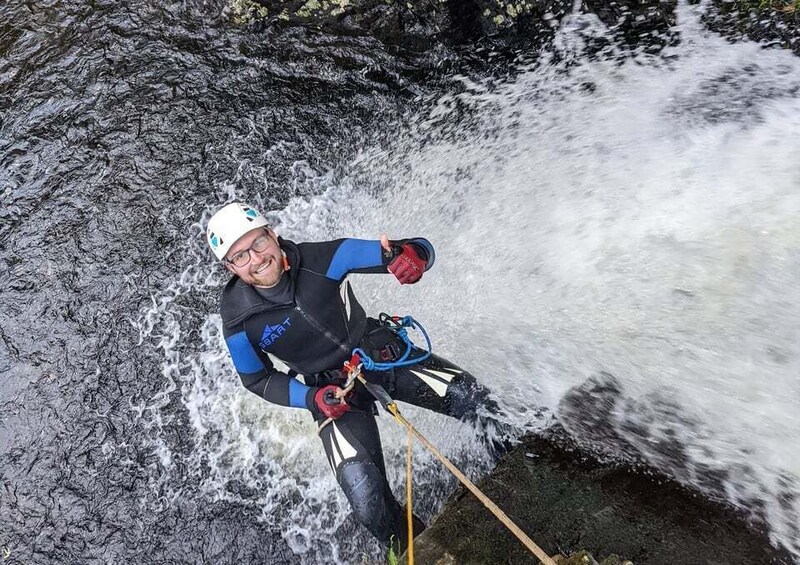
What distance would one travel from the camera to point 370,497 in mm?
4367

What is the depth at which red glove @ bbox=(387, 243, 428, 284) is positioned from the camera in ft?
13.1

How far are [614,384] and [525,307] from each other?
1052 mm

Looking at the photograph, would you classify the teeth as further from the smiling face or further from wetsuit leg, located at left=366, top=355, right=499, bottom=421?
wetsuit leg, located at left=366, top=355, right=499, bottom=421

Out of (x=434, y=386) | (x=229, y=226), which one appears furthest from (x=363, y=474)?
(x=229, y=226)

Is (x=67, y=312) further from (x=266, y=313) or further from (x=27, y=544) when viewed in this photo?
(x=266, y=313)

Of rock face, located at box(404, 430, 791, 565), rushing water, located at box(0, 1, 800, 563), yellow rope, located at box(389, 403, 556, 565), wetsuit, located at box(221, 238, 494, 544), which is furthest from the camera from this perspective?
rushing water, located at box(0, 1, 800, 563)

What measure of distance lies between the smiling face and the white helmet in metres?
0.04

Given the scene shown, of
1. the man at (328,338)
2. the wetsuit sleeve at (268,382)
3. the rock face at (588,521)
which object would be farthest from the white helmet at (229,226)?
the rock face at (588,521)

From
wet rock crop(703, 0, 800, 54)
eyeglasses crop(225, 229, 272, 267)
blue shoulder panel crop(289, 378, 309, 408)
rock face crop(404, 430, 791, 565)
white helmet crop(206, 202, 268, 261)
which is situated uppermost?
wet rock crop(703, 0, 800, 54)

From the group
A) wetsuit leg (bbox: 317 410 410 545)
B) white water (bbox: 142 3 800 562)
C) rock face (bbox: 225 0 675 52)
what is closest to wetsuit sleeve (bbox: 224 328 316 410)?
wetsuit leg (bbox: 317 410 410 545)

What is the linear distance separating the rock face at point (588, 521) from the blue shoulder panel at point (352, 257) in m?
2.01

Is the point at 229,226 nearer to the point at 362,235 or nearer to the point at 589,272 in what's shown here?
the point at 362,235

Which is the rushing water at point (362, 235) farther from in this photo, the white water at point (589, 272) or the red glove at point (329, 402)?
the red glove at point (329, 402)

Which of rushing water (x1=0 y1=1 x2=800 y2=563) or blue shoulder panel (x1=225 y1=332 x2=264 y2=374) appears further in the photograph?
rushing water (x1=0 y1=1 x2=800 y2=563)
